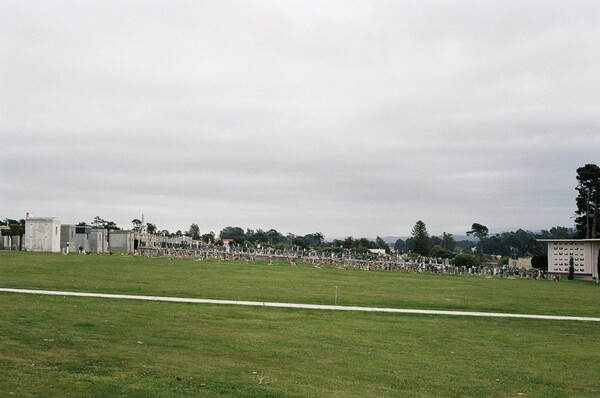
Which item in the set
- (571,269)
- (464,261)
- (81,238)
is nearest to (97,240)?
(81,238)

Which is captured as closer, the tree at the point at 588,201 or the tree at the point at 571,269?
the tree at the point at 571,269

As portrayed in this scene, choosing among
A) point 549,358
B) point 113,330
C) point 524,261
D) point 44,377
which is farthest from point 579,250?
point 44,377

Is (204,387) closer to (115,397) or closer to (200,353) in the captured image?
(115,397)

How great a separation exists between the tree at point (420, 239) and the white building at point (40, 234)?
252ft

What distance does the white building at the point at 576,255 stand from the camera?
68.4 metres

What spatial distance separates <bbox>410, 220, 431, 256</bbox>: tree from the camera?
133 metres

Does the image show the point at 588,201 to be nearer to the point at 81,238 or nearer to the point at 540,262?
the point at 540,262

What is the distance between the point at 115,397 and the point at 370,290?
26835mm

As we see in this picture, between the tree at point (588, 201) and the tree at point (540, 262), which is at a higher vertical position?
the tree at point (588, 201)

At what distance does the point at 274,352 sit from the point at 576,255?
63.2m

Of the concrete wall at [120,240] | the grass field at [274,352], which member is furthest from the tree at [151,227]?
the grass field at [274,352]

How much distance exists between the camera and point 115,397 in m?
9.71

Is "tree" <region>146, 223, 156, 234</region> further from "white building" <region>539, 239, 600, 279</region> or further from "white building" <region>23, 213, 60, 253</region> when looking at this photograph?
"white building" <region>539, 239, 600, 279</region>

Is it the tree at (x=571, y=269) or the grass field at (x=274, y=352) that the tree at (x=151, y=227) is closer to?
the tree at (x=571, y=269)
